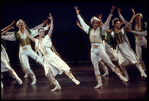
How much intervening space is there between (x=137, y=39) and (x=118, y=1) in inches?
99.1

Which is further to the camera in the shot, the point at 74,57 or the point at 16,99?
the point at 74,57

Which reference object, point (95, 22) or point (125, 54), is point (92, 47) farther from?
point (125, 54)

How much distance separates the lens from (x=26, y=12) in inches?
336

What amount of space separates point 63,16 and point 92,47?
417cm

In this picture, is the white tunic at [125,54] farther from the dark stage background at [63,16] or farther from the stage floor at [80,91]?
the dark stage background at [63,16]

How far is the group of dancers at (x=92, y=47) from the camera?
4.67 metres

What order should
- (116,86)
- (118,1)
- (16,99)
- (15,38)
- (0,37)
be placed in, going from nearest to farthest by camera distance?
1. (16,99)
2. (116,86)
3. (0,37)
4. (15,38)
5. (118,1)

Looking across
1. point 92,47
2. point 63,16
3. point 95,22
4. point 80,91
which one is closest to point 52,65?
point 80,91

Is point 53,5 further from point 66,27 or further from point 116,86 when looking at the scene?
point 116,86

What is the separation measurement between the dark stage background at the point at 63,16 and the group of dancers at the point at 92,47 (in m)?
2.43

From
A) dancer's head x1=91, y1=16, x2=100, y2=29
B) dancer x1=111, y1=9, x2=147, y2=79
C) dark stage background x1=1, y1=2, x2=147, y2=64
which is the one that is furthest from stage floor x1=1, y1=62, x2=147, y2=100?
dark stage background x1=1, y1=2, x2=147, y2=64

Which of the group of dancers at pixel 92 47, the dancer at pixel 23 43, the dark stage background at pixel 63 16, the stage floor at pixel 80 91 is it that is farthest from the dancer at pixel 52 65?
the dark stage background at pixel 63 16

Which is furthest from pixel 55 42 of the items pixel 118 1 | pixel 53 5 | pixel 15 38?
Result: pixel 15 38

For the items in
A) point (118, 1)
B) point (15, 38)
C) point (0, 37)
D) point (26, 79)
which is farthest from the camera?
point (118, 1)
